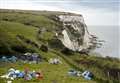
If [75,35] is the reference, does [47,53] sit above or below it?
below

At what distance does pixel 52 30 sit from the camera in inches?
1567

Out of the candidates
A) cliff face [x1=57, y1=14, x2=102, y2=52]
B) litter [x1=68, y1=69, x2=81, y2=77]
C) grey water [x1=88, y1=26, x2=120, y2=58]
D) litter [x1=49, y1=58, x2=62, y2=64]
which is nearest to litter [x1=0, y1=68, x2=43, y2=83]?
litter [x1=68, y1=69, x2=81, y2=77]

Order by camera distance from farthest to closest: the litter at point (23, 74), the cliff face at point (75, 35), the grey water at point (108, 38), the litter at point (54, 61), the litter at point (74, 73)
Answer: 1. the grey water at point (108, 38)
2. the cliff face at point (75, 35)
3. the litter at point (54, 61)
4. the litter at point (74, 73)
5. the litter at point (23, 74)

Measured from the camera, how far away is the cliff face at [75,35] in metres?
39.5

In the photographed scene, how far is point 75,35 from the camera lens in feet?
150

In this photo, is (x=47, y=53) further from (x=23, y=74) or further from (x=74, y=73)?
(x=23, y=74)

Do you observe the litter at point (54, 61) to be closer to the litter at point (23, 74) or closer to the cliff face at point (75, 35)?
the litter at point (23, 74)

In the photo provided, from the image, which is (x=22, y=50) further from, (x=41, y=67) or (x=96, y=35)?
(x=96, y=35)

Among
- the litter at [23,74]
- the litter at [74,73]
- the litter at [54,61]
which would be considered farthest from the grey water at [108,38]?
the litter at [23,74]

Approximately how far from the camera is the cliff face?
130 feet

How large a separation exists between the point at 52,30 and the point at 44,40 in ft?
13.8

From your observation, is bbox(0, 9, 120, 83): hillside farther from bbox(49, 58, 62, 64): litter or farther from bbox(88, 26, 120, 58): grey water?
bbox(88, 26, 120, 58): grey water

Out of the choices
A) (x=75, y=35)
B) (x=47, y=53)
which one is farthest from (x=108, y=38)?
(x=47, y=53)

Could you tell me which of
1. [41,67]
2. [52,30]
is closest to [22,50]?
[41,67]
